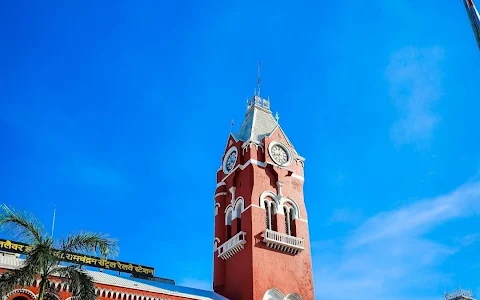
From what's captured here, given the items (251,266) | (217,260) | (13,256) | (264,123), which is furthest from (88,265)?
(264,123)

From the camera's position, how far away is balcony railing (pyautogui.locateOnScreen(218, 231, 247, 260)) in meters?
47.5

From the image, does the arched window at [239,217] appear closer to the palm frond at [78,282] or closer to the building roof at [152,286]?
the building roof at [152,286]

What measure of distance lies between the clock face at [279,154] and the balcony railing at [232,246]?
28.5 ft

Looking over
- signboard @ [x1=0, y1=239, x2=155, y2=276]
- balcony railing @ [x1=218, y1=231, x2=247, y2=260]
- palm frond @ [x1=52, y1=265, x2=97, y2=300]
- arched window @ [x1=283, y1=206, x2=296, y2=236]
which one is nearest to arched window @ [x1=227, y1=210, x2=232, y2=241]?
balcony railing @ [x1=218, y1=231, x2=247, y2=260]

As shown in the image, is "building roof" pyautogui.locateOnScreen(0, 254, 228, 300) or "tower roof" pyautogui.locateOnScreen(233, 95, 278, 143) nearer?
"building roof" pyautogui.locateOnScreen(0, 254, 228, 300)

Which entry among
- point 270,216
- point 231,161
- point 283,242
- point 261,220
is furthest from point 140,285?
point 231,161

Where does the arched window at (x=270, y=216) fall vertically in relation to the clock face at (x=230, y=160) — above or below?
below

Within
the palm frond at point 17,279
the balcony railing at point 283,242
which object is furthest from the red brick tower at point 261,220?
the palm frond at point 17,279

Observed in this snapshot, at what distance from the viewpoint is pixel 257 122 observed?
5634 centimetres

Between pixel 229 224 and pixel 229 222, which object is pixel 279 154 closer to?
pixel 229 222

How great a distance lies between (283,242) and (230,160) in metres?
11.3

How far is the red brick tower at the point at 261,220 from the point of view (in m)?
A: 46.2

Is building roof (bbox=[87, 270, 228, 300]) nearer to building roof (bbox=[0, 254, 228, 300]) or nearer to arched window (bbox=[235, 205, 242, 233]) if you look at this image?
building roof (bbox=[0, 254, 228, 300])

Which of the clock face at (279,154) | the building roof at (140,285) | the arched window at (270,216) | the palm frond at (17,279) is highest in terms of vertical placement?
the clock face at (279,154)
